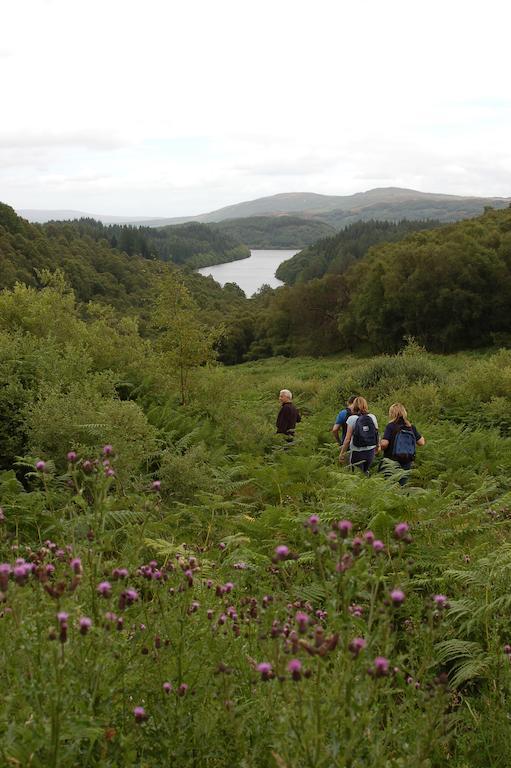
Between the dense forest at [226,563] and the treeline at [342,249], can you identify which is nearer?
the dense forest at [226,563]

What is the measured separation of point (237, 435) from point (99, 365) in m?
4.17

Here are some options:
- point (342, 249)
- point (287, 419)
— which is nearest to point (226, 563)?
point (287, 419)

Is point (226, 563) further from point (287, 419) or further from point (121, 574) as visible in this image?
point (287, 419)

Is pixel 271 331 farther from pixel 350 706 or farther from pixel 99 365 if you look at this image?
pixel 350 706

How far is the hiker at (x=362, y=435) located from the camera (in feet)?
31.4

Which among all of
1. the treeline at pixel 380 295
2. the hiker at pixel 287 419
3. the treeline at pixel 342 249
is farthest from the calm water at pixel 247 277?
the hiker at pixel 287 419

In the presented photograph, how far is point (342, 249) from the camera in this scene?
121750mm

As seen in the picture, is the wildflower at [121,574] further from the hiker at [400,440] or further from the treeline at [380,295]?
the treeline at [380,295]

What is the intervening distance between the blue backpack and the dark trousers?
1.50ft

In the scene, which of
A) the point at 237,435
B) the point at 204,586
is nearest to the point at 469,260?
the point at 237,435

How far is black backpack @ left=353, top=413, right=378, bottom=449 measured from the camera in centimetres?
955

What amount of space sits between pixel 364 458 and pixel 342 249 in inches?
4606

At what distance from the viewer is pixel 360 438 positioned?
9695 mm

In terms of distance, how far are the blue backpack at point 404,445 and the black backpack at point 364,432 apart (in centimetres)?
42
